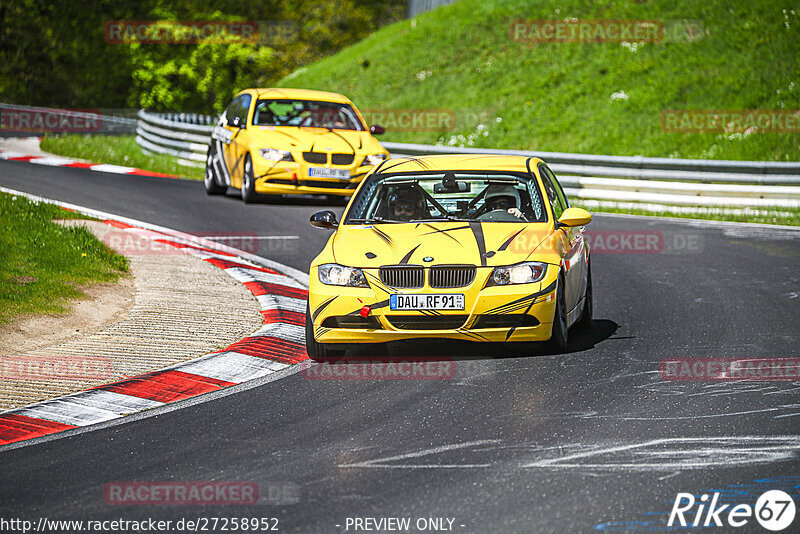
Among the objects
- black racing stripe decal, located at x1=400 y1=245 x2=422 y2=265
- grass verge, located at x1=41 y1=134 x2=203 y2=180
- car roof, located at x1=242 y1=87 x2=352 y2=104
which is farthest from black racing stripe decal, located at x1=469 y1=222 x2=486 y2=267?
grass verge, located at x1=41 y1=134 x2=203 y2=180

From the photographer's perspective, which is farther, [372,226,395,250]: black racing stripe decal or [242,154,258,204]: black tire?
[242,154,258,204]: black tire

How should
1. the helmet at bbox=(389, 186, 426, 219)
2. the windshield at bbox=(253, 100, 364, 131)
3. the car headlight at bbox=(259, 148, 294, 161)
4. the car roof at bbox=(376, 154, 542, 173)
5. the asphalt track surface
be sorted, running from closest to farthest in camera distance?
the asphalt track surface → the helmet at bbox=(389, 186, 426, 219) → the car roof at bbox=(376, 154, 542, 173) → the car headlight at bbox=(259, 148, 294, 161) → the windshield at bbox=(253, 100, 364, 131)

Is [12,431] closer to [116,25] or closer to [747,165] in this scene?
[747,165]

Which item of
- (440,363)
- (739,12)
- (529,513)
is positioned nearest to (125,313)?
(440,363)

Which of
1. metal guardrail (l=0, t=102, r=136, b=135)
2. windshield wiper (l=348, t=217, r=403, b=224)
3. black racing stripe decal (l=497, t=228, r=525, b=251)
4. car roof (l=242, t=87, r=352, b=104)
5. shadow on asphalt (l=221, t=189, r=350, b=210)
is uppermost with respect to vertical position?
car roof (l=242, t=87, r=352, b=104)

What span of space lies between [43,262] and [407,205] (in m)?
3.91

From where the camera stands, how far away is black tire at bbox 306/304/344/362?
8.56 meters

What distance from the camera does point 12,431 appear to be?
6719mm

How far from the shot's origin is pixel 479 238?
8781 mm

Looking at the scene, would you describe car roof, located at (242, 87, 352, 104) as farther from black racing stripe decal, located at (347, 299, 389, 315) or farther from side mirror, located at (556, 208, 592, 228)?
black racing stripe decal, located at (347, 299, 389, 315)

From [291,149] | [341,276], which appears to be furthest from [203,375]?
[291,149]

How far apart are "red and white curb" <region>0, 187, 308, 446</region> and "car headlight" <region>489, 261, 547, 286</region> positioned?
5.11 ft

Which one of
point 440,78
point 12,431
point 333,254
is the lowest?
point 12,431

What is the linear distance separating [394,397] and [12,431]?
2.25 meters
